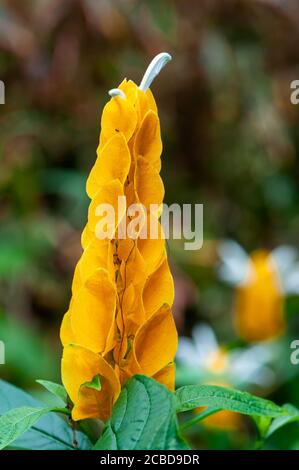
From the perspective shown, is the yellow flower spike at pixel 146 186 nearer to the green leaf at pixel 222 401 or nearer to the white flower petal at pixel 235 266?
the green leaf at pixel 222 401

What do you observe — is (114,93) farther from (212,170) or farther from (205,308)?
(212,170)

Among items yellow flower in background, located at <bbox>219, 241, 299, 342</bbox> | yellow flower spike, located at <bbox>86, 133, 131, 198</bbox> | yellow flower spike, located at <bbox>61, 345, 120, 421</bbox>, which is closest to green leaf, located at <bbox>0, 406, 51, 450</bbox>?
yellow flower spike, located at <bbox>61, 345, 120, 421</bbox>

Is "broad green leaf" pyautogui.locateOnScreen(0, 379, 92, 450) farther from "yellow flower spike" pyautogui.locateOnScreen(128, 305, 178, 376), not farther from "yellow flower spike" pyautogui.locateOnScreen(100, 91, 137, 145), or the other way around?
"yellow flower spike" pyautogui.locateOnScreen(100, 91, 137, 145)

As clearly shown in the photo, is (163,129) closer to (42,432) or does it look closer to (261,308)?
(261,308)

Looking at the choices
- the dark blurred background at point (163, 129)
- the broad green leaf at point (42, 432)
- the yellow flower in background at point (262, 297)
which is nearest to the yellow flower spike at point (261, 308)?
the yellow flower in background at point (262, 297)

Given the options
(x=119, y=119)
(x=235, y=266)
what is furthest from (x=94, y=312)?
(x=235, y=266)
